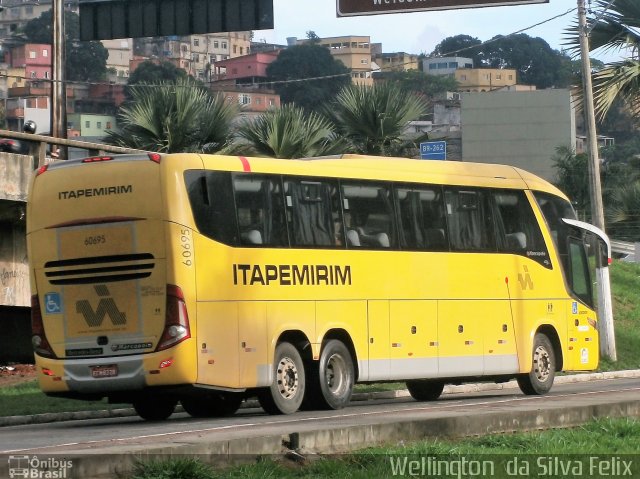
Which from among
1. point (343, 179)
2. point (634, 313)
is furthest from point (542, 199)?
point (634, 313)

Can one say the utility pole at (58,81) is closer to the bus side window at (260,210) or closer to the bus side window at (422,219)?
the bus side window at (422,219)

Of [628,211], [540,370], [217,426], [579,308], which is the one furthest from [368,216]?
[628,211]

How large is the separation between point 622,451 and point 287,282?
22.0ft

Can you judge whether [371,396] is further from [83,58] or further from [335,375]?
[83,58]

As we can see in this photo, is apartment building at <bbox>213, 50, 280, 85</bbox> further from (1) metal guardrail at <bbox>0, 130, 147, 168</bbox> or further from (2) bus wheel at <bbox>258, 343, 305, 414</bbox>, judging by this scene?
(2) bus wheel at <bbox>258, 343, 305, 414</bbox>

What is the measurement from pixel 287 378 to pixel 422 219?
3.87 meters

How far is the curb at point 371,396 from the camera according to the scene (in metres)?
20.1

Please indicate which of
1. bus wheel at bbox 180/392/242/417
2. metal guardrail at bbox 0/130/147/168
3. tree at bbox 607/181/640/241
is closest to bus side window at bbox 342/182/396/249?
bus wheel at bbox 180/392/242/417

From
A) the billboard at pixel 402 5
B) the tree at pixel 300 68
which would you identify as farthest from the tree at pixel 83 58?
the billboard at pixel 402 5

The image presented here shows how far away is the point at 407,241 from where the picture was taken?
2123 cm

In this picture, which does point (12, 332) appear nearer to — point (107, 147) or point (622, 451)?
point (107, 147)

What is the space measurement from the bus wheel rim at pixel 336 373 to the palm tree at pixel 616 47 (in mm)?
14970

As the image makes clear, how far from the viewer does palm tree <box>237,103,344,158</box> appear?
3309 cm

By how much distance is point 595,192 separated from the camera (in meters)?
32.0
